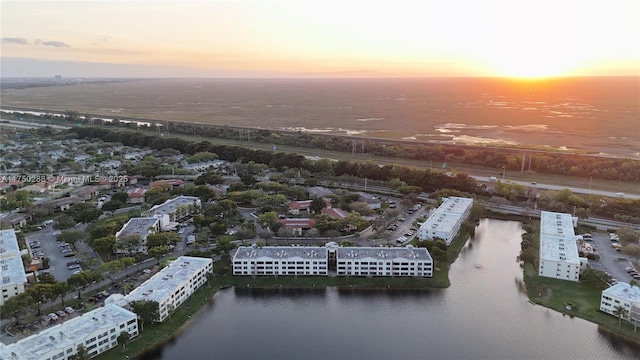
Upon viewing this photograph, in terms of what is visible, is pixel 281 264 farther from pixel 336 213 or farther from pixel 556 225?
pixel 556 225

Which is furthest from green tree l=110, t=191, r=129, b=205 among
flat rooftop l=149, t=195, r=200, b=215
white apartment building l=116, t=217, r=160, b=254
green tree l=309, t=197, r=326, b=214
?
green tree l=309, t=197, r=326, b=214

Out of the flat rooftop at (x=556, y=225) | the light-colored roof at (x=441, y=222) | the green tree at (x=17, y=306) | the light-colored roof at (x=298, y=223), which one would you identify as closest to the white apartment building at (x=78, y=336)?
the green tree at (x=17, y=306)

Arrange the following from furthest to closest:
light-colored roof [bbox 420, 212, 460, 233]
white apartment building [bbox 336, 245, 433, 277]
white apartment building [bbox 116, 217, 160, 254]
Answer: light-colored roof [bbox 420, 212, 460, 233] → white apartment building [bbox 116, 217, 160, 254] → white apartment building [bbox 336, 245, 433, 277]

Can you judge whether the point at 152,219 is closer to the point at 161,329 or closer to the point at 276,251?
the point at 276,251

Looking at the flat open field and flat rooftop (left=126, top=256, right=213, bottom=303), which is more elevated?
the flat open field

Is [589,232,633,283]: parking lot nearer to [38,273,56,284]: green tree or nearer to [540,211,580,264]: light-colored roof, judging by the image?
[540,211,580,264]: light-colored roof

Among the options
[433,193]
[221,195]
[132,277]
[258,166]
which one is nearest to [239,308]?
[132,277]
